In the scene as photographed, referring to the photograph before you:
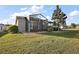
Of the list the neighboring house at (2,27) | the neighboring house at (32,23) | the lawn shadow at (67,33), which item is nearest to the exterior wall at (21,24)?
the neighboring house at (32,23)

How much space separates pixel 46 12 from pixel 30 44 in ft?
1.39

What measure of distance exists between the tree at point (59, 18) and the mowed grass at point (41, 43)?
10cm

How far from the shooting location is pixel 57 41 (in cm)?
332

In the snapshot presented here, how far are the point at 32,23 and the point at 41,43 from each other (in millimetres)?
271

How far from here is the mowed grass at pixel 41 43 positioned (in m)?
3.29

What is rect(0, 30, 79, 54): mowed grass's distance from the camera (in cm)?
329

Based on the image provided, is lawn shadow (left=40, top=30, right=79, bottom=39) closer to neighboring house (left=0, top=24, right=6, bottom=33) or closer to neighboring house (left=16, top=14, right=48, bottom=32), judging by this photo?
neighboring house (left=16, top=14, right=48, bottom=32)

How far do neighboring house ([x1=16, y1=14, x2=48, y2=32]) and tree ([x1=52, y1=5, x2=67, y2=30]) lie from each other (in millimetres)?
109

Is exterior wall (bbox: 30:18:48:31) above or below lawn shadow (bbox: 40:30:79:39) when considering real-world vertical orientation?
above

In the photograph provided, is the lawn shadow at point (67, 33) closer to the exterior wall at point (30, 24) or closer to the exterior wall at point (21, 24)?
the exterior wall at point (30, 24)

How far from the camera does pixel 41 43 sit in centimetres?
332

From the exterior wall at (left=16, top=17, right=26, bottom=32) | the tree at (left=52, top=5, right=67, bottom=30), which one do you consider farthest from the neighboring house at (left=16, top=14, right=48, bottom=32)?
the tree at (left=52, top=5, right=67, bottom=30)

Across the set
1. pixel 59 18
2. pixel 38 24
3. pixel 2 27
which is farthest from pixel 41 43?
pixel 2 27
